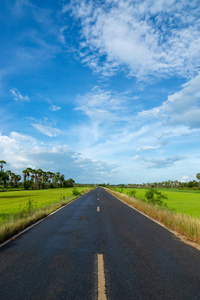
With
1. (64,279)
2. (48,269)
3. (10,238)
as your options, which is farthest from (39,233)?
(64,279)

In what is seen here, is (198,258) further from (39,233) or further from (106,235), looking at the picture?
(39,233)

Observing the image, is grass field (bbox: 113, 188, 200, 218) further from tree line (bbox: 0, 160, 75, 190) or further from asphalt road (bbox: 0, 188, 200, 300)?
tree line (bbox: 0, 160, 75, 190)

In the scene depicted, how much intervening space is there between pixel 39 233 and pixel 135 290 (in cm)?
539

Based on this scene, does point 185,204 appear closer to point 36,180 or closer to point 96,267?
point 96,267

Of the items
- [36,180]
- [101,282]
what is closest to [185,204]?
[101,282]

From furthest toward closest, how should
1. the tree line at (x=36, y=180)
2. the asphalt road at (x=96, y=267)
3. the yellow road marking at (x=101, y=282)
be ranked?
the tree line at (x=36, y=180), the asphalt road at (x=96, y=267), the yellow road marking at (x=101, y=282)

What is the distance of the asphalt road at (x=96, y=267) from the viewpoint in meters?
3.15

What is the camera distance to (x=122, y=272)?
3.88 meters

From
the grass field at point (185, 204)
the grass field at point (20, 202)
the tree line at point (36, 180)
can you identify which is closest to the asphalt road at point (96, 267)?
the grass field at point (20, 202)

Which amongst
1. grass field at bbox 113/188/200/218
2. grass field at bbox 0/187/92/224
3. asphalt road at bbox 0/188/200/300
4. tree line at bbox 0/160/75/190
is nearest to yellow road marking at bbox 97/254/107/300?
asphalt road at bbox 0/188/200/300

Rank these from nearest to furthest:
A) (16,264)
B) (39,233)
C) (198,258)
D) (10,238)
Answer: (16,264) → (198,258) → (10,238) → (39,233)

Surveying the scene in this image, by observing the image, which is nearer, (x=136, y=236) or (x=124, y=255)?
(x=124, y=255)

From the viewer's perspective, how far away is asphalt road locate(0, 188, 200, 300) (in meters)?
3.15

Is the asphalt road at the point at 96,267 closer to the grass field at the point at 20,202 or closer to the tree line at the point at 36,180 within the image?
the grass field at the point at 20,202
